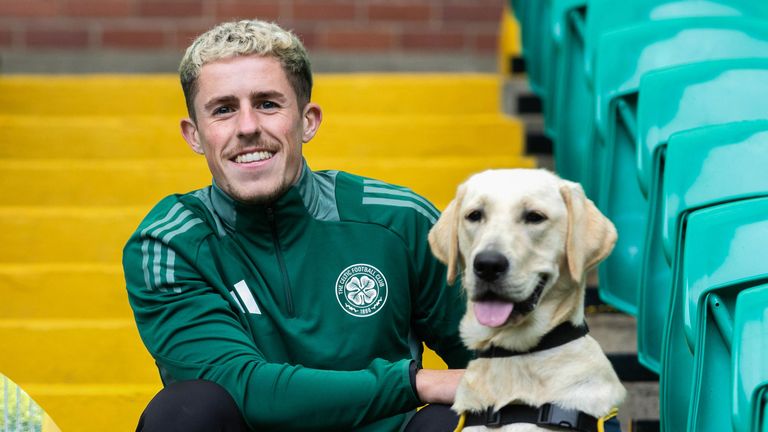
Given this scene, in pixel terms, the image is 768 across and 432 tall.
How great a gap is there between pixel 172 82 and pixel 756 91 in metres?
2.37

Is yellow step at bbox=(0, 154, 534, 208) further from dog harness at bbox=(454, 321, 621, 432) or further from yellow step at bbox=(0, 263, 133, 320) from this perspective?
dog harness at bbox=(454, 321, 621, 432)

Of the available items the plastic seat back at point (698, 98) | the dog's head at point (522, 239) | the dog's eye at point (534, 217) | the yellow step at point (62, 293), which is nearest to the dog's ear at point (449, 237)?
the dog's head at point (522, 239)

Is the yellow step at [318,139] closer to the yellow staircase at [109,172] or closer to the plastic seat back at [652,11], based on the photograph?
the yellow staircase at [109,172]

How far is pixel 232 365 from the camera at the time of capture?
230 centimetres

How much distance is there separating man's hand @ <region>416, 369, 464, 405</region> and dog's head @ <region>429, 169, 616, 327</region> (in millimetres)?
168

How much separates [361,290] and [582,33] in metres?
1.34

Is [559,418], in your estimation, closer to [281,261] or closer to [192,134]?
[281,261]

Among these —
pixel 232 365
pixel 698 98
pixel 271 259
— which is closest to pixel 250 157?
pixel 271 259

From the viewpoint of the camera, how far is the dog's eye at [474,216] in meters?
2.21

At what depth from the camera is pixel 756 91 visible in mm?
2797

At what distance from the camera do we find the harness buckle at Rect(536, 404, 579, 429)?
2.07 meters

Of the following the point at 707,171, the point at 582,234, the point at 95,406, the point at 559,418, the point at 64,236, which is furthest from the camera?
the point at 64,236

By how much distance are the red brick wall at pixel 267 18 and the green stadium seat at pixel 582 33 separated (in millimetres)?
1788

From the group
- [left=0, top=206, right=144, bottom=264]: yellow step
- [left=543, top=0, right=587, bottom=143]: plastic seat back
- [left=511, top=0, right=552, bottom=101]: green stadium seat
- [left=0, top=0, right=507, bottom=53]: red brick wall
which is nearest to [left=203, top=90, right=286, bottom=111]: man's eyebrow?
[left=543, top=0, right=587, bottom=143]: plastic seat back
